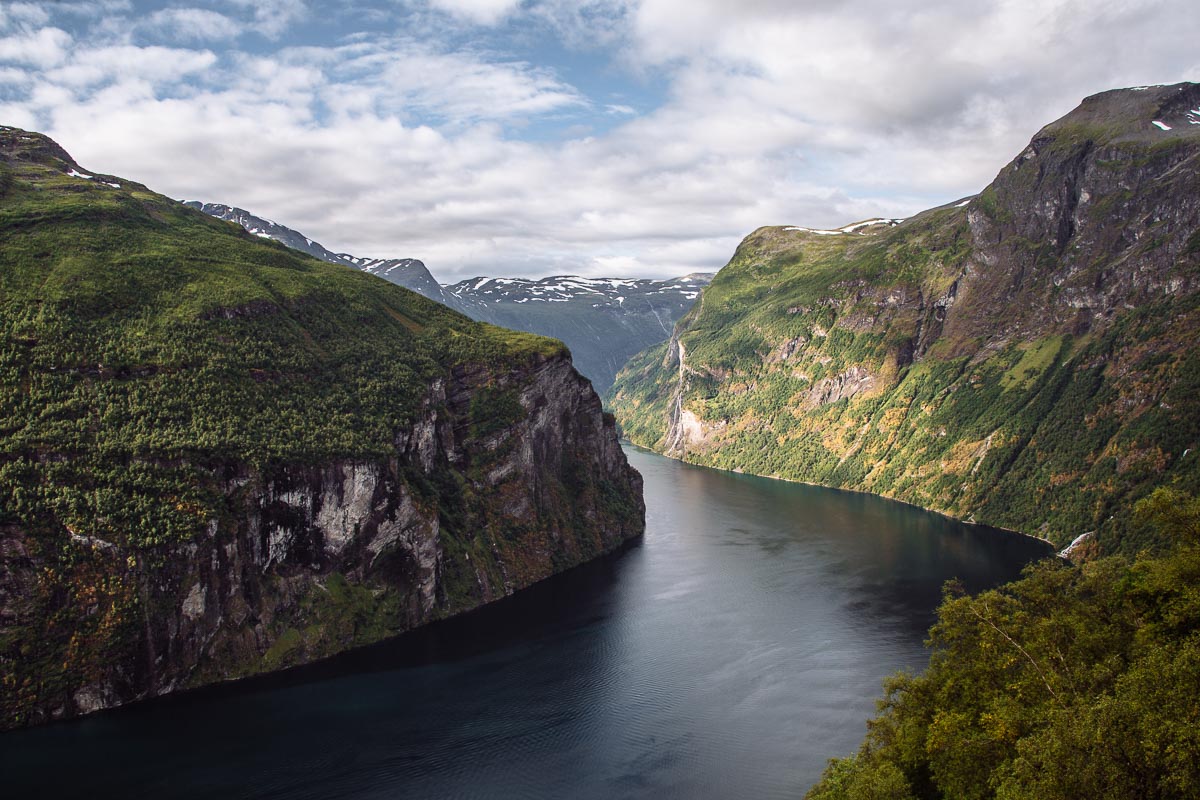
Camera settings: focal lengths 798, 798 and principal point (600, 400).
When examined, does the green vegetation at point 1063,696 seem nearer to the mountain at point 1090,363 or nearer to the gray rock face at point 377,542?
the gray rock face at point 377,542

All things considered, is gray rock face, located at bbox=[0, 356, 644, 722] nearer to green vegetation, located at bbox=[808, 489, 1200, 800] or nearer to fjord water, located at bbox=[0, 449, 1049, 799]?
fjord water, located at bbox=[0, 449, 1049, 799]

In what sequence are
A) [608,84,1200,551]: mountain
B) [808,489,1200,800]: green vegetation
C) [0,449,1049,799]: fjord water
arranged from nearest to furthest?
1. [808,489,1200,800]: green vegetation
2. [0,449,1049,799]: fjord water
3. [608,84,1200,551]: mountain

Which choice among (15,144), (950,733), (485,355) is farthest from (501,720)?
(15,144)

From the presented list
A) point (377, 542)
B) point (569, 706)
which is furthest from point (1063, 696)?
point (377, 542)

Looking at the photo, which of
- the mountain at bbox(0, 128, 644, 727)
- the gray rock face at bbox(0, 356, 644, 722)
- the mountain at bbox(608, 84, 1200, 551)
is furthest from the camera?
the mountain at bbox(608, 84, 1200, 551)

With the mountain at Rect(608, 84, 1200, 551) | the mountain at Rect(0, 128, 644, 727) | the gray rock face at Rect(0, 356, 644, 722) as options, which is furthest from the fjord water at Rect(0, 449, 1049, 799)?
the mountain at Rect(608, 84, 1200, 551)

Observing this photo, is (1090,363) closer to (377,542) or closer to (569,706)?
(569,706)

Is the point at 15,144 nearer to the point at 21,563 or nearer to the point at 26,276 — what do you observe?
the point at 26,276
